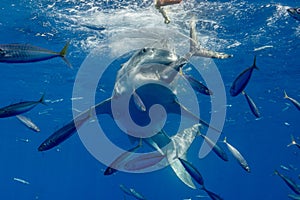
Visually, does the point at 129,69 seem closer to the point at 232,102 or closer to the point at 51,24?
the point at 51,24

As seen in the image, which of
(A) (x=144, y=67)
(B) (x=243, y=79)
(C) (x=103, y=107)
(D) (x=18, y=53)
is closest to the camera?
(D) (x=18, y=53)

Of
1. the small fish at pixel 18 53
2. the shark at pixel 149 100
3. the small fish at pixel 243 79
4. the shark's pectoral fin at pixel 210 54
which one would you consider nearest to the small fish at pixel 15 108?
the shark at pixel 149 100

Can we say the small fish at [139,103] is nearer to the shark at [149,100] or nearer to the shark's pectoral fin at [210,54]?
the shark at [149,100]

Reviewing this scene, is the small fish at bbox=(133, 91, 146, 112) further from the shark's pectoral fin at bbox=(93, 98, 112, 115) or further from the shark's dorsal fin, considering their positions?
the shark's pectoral fin at bbox=(93, 98, 112, 115)

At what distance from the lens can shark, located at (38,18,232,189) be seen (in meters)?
4.67

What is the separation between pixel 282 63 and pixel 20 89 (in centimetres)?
1907

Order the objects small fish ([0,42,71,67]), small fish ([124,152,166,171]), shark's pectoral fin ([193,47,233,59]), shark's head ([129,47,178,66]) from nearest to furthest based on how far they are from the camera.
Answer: small fish ([0,42,71,67])
shark's pectoral fin ([193,47,233,59])
shark's head ([129,47,178,66])
small fish ([124,152,166,171])

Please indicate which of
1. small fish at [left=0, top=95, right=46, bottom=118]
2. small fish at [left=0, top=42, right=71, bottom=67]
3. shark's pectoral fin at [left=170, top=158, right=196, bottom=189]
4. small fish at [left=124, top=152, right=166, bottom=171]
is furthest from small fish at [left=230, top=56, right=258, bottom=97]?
shark's pectoral fin at [left=170, top=158, right=196, bottom=189]

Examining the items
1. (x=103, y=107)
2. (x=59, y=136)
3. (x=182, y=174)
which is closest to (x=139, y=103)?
(x=59, y=136)

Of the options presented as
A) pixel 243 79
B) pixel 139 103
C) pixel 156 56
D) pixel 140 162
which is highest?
pixel 156 56

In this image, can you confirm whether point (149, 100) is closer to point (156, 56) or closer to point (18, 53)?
point (156, 56)

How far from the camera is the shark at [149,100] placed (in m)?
4.67

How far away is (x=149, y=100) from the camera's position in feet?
20.1

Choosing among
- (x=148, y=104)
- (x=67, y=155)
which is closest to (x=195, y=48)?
(x=148, y=104)
